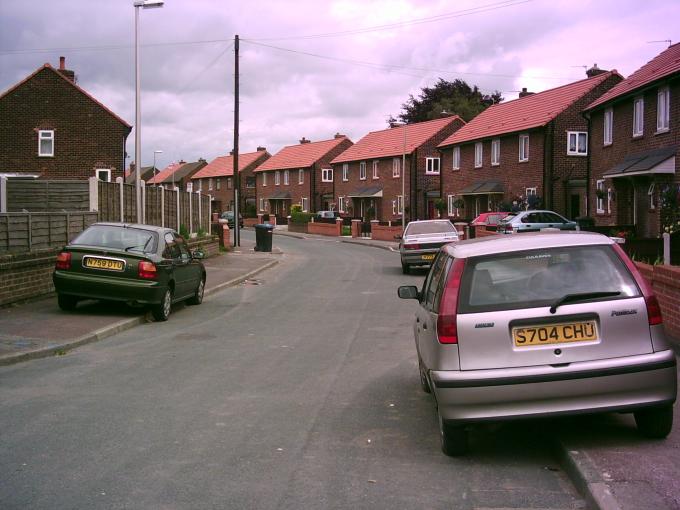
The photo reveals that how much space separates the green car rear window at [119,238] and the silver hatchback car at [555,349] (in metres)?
8.82

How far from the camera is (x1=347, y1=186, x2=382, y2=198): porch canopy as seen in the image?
204ft

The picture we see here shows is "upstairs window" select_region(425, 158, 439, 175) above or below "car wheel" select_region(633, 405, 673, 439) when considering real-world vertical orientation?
above

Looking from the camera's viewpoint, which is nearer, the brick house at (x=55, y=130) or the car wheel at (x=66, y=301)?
the car wheel at (x=66, y=301)

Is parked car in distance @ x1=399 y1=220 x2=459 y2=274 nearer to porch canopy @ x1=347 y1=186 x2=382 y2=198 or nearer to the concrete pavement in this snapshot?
the concrete pavement

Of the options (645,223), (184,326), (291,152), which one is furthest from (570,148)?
(291,152)

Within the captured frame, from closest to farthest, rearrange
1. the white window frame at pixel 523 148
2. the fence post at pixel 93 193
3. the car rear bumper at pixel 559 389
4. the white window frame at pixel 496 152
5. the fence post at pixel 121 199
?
1. the car rear bumper at pixel 559 389
2. the fence post at pixel 93 193
3. the fence post at pixel 121 199
4. the white window frame at pixel 523 148
5. the white window frame at pixel 496 152

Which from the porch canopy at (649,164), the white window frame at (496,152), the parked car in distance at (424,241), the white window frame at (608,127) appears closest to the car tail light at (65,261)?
the parked car in distance at (424,241)

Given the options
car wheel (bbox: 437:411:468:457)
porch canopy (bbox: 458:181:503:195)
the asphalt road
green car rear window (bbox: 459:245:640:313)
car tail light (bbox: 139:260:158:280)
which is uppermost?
porch canopy (bbox: 458:181:503:195)

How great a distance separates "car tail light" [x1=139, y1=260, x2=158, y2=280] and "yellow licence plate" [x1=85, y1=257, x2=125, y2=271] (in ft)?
1.01

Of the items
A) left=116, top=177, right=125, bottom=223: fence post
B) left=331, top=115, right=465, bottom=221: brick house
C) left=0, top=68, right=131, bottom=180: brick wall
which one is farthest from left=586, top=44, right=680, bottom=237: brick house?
left=0, top=68, right=131, bottom=180: brick wall

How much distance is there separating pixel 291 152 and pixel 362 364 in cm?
7814

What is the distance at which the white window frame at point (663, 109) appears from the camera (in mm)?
24000

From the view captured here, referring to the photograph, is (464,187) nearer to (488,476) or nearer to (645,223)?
(645,223)

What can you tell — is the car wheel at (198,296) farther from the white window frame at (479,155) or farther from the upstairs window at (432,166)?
the upstairs window at (432,166)
